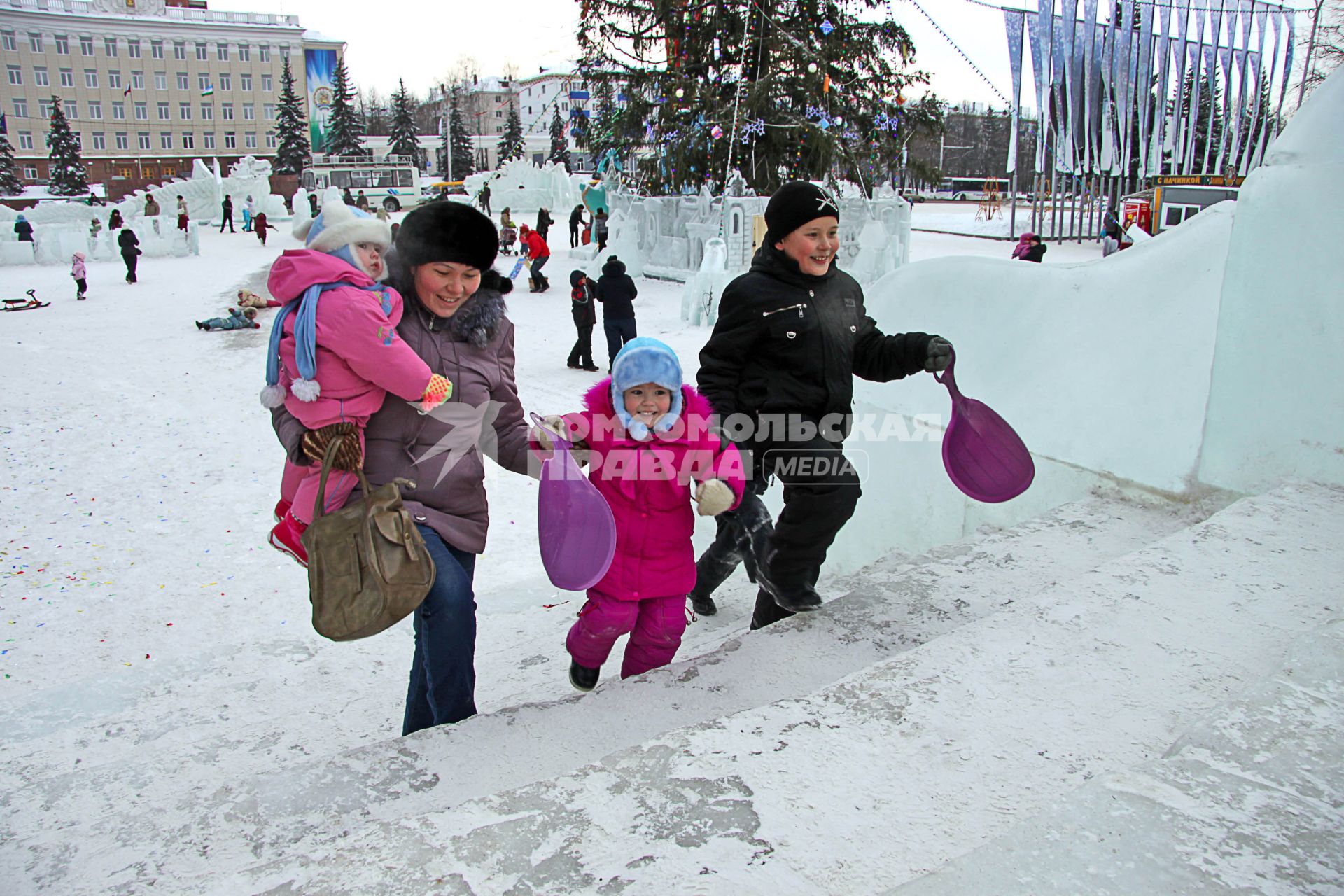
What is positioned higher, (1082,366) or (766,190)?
(766,190)

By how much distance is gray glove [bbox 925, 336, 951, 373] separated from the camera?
9.34ft

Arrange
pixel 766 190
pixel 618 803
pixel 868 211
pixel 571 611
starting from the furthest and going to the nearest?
pixel 766 190 < pixel 868 211 < pixel 571 611 < pixel 618 803

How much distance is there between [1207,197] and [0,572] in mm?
21811

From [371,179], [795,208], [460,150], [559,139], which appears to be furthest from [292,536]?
[460,150]

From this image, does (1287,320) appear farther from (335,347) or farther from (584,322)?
(584,322)

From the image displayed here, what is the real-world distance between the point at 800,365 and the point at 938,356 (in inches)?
18.0

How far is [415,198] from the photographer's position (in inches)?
1704

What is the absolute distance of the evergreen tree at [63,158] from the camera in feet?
153

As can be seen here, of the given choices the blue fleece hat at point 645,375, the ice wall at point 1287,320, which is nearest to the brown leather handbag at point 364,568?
the blue fleece hat at point 645,375

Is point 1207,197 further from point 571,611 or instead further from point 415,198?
point 415,198

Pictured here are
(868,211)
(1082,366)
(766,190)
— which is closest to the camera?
(1082,366)

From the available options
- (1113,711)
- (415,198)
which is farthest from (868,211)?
(415,198)

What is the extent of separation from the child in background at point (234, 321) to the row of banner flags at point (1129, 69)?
15.8 metres

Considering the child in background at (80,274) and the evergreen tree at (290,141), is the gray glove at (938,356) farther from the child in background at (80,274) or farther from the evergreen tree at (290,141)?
the evergreen tree at (290,141)
